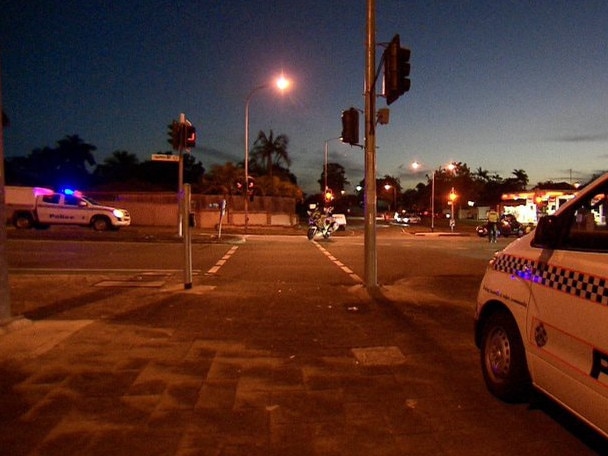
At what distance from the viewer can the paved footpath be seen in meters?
3.95

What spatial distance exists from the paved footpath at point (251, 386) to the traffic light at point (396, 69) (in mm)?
3562

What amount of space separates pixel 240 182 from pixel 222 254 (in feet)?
43.4

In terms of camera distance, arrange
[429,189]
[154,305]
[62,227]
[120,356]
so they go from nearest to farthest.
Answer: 1. [120,356]
2. [154,305]
3. [62,227]
4. [429,189]

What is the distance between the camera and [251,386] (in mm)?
5090

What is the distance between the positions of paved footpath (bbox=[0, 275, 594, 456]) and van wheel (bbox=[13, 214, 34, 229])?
20.7 m

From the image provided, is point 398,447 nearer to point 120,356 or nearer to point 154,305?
point 120,356

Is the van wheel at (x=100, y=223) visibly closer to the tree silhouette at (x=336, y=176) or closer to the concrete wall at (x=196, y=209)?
the concrete wall at (x=196, y=209)

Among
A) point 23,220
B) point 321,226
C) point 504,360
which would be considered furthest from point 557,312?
point 23,220

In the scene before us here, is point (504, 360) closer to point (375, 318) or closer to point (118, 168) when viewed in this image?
point (375, 318)

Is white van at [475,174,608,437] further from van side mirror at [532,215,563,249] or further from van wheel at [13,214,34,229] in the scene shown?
van wheel at [13,214,34,229]

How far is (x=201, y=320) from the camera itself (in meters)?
7.84

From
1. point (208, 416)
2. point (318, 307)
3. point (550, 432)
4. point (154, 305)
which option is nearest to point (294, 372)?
point (208, 416)

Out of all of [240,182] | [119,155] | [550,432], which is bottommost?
[550,432]

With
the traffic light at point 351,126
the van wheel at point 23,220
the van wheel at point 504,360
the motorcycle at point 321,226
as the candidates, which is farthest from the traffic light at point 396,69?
the van wheel at point 23,220
